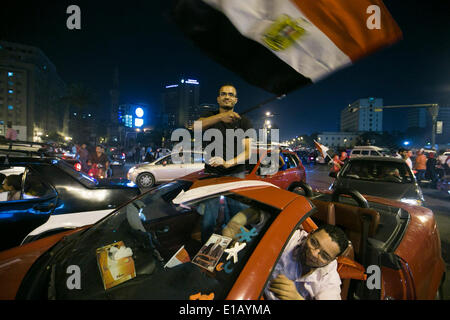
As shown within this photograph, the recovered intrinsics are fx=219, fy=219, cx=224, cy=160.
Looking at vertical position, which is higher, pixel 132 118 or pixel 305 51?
pixel 132 118

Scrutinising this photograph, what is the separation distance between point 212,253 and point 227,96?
1.92m

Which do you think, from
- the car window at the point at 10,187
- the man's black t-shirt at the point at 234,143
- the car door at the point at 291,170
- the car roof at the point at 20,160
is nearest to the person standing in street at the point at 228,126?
the man's black t-shirt at the point at 234,143

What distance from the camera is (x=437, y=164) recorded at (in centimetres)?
1203

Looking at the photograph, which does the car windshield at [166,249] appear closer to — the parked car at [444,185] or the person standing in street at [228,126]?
the person standing in street at [228,126]

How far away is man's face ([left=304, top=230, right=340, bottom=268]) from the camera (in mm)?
1483

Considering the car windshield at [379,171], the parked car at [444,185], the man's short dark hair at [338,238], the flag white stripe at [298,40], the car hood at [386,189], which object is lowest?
the parked car at [444,185]

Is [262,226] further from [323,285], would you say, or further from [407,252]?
[407,252]

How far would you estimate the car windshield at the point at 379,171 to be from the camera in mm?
4836

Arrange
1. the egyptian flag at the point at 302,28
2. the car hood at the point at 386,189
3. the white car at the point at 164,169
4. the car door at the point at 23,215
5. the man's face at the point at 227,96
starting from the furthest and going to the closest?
the white car at the point at 164,169, the car hood at the point at 386,189, the man's face at the point at 227,96, the car door at the point at 23,215, the egyptian flag at the point at 302,28

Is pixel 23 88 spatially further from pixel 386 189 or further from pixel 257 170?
pixel 386 189

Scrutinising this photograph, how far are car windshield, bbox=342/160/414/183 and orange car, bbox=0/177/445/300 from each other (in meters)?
2.96
